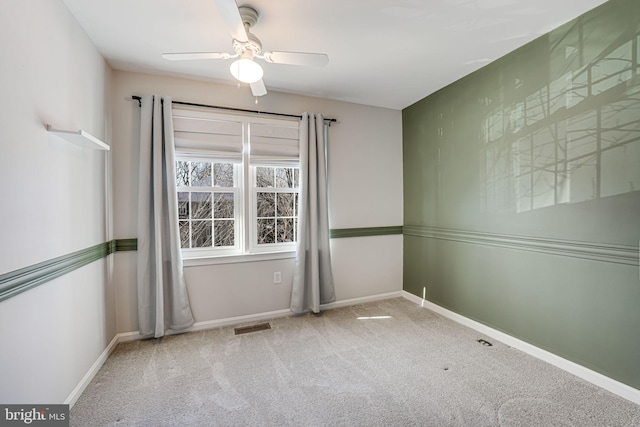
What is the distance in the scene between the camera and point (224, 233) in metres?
2.89

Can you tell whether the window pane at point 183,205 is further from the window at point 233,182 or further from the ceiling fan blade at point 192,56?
the ceiling fan blade at point 192,56

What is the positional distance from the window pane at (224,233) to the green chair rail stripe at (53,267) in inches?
28.4

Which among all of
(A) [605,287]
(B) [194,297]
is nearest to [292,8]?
(B) [194,297]

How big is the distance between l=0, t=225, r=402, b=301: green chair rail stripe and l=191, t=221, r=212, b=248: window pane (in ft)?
1.64

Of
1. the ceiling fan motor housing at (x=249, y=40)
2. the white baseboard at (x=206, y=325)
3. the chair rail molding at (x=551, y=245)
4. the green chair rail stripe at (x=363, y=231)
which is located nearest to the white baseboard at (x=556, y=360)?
the chair rail molding at (x=551, y=245)

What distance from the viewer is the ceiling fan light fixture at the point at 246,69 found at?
5.35 ft

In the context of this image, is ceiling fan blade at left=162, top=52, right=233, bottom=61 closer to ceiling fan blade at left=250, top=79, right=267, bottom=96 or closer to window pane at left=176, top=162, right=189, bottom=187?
ceiling fan blade at left=250, top=79, right=267, bottom=96

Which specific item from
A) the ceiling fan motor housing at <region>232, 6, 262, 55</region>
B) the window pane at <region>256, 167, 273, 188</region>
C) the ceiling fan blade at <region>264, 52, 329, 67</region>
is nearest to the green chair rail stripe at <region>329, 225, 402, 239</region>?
the window pane at <region>256, 167, 273, 188</region>

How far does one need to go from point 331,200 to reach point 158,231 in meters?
1.84

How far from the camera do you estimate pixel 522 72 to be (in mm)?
2221

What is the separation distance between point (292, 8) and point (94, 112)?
1724 mm

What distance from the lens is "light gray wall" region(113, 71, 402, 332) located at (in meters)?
2.47

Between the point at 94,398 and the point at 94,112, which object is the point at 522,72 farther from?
the point at 94,398

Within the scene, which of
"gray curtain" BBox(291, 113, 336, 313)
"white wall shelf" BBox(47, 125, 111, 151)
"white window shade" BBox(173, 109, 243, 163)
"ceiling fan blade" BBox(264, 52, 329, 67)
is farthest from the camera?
"gray curtain" BBox(291, 113, 336, 313)
